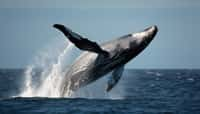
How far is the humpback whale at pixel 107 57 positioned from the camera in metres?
17.9

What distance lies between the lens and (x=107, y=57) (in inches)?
721

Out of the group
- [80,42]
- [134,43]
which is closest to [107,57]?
[134,43]

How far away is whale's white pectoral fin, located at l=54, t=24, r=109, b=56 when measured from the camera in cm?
1630

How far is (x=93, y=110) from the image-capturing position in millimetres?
18188

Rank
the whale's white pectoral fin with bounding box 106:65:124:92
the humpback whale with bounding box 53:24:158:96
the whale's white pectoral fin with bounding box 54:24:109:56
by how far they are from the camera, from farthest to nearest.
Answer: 1. the whale's white pectoral fin with bounding box 106:65:124:92
2. the humpback whale with bounding box 53:24:158:96
3. the whale's white pectoral fin with bounding box 54:24:109:56

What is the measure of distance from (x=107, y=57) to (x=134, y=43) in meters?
1.06

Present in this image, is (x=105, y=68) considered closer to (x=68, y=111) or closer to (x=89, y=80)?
(x=89, y=80)

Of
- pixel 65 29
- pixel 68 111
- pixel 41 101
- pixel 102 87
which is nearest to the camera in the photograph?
pixel 65 29

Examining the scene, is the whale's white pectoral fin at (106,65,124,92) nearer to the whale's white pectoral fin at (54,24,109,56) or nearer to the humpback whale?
the humpback whale

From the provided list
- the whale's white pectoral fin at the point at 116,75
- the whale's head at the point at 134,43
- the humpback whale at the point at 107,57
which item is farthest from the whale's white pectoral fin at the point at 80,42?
the whale's white pectoral fin at the point at 116,75

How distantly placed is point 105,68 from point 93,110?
1.56m

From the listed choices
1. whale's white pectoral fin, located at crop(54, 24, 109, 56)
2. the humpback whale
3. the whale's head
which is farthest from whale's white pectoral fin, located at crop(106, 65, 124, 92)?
whale's white pectoral fin, located at crop(54, 24, 109, 56)

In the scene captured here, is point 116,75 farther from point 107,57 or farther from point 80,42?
point 80,42

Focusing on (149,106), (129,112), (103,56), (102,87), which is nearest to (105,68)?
(103,56)
